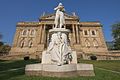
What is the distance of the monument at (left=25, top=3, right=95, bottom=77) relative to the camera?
10922 millimetres

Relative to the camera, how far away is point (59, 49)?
11797mm

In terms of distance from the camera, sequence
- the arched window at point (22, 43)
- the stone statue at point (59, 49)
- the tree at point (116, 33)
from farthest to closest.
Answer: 1. the arched window at point (22, 43)
2. the tree at point (116, 33)
3. the stone statue at point (59, 49)

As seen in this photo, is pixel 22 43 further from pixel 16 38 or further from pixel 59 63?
pixel 59 63

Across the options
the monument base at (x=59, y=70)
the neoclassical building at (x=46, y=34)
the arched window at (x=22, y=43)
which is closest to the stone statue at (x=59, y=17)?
the monument base at (x=59, y=70)

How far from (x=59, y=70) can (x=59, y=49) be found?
1575 millimetres

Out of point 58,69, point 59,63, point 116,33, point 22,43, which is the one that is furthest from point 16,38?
point 58,69

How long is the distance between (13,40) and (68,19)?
24759 mm

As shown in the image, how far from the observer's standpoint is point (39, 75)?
11.3 m

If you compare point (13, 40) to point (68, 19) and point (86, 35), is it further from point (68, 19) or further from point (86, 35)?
point (86, 35)

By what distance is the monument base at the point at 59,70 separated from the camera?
426 inches

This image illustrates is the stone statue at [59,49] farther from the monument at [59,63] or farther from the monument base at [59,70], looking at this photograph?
the monument base at [59,70]

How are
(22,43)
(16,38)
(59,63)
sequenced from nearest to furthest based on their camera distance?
1. (59,63)
2. (16,38)
3. (22,43)

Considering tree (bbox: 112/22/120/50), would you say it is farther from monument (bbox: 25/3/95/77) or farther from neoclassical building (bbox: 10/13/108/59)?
monument (bbox: 25/3/95/77)

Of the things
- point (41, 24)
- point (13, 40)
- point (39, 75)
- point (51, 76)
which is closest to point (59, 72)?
point (51, 76)
